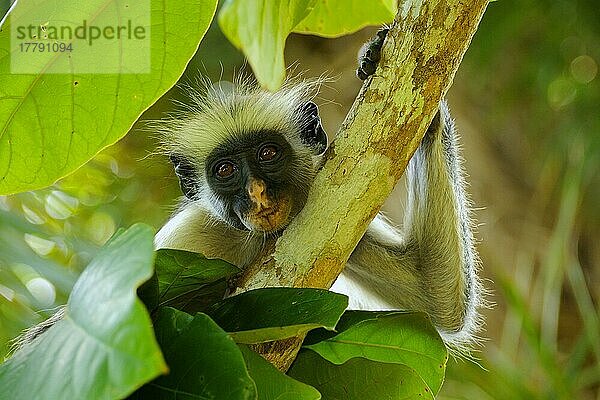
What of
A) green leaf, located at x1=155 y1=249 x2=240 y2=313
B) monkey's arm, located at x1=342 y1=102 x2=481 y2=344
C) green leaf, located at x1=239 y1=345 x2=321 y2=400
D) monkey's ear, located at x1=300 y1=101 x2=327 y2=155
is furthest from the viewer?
monkey's ear, located at x1=300 y1=101 x2=327 y2=155

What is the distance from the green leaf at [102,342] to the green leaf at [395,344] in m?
0.60

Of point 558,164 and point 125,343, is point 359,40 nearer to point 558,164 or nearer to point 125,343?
point 558,164

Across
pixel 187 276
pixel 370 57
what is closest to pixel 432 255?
pixel 370 57

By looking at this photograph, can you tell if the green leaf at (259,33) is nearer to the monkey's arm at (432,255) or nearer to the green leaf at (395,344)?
the green leaf at (395,344)

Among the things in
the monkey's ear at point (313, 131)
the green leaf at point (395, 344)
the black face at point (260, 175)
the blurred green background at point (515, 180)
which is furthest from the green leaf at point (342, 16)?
the blurred green background at point (515, 180)

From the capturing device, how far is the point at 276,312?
127 centimetres

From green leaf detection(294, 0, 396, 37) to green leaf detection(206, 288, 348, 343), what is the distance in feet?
2.20

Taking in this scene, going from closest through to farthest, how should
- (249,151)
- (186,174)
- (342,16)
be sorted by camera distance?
1. (342,16)
2. (249,151)
3. (186,174)

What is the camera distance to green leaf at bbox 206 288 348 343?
3.96 ft

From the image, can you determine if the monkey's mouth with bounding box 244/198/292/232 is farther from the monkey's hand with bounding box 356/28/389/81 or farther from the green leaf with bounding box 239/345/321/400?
the green leaf with bounding box 239/345/321/400

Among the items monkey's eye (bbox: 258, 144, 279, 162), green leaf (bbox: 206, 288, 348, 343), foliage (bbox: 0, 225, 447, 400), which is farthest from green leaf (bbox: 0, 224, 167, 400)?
monkey's eye (bbox: 258, 144, 279, 162)

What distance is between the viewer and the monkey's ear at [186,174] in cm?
259

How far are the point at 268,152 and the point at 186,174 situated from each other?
387 mm

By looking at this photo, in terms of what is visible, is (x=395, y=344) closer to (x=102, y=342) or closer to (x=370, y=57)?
(x=370, y=57)
